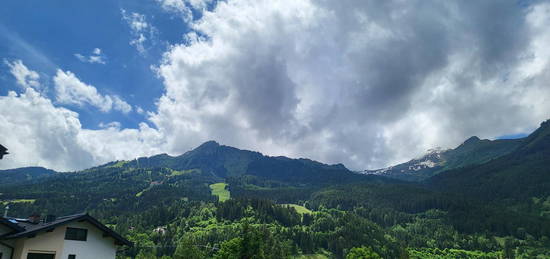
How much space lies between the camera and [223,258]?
85.5 m

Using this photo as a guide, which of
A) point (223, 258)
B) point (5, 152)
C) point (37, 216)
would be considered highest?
point (5, 152)

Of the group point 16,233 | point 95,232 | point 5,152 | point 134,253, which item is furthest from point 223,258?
point 134,253

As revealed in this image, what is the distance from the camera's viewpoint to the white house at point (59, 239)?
35.7 metres

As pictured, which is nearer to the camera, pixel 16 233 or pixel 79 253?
pixel 16 233

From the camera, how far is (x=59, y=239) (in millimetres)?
37562

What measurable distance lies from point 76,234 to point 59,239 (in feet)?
5.56

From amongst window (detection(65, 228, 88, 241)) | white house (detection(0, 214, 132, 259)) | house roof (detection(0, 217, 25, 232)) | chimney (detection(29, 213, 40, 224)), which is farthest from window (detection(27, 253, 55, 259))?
chimney (detection(29, 213, 40, 224))

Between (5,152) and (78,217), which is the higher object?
(5,152)

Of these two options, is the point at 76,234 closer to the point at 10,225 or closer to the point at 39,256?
the point at 39,256

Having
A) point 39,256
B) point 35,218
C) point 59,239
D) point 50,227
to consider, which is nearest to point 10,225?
point 50,227

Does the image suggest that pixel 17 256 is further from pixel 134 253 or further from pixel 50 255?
pixel 134 253

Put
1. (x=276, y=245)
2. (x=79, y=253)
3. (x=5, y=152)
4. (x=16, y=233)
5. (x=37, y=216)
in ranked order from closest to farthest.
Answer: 1. (x=5, y=152)
2. (x=16, y=233)
3. (x=79, y=253)
4. (x=37, y=216)
5. (x=276, y=245)

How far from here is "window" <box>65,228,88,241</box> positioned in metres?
38.4

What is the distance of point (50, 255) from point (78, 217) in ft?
15.4
